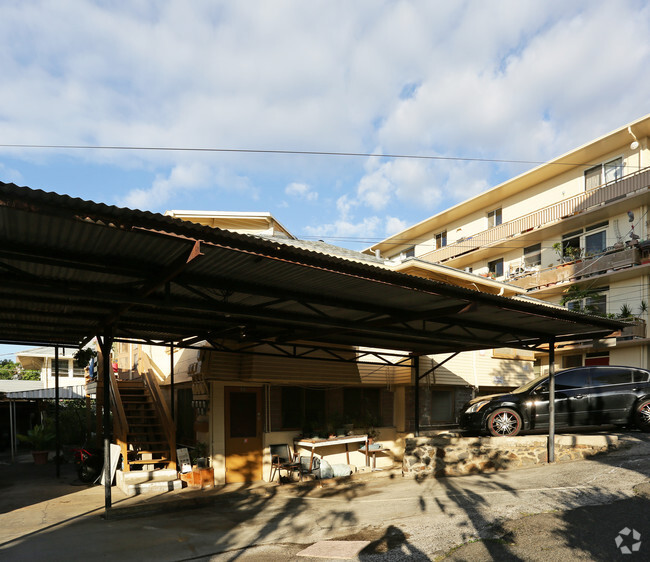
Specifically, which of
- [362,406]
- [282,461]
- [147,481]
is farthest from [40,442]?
[362,406]

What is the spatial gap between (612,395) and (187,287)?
11.8m

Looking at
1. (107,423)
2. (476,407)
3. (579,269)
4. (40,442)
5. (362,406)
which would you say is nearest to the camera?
(107,423)

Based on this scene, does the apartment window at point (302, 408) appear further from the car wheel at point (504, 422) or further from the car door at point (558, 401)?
the car door at point (558, 401)

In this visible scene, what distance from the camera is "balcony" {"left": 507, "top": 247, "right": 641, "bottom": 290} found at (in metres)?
24.2

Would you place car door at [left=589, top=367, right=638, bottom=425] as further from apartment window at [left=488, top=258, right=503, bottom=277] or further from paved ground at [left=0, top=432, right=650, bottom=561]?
apartment window at [left=488, top=258, right=503, bottom=277]

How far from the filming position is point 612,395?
44.3 feet

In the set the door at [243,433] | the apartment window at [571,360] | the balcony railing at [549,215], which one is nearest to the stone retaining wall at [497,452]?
the door at [243,433]

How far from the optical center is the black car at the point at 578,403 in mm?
13484

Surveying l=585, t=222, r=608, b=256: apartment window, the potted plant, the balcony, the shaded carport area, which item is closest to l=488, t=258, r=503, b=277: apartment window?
the balcony

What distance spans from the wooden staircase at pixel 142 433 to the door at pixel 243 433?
153cm

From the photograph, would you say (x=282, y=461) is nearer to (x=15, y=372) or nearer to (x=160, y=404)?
(x=160, y=404)

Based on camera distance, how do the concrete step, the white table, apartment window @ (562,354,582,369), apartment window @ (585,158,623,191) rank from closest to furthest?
the concrete step < the white table < apartment window @ (585,158,623,191) < apartment window @ (562,354,582,369)

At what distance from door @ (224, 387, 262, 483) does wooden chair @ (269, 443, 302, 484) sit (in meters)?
0.38

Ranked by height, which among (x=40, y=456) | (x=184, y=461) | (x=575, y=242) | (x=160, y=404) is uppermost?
Answer: (x=575, y=242)
